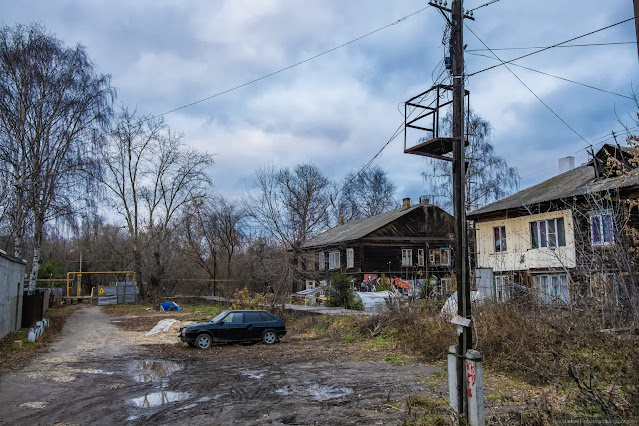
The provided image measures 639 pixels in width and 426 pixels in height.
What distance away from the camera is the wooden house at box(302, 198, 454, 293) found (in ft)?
126

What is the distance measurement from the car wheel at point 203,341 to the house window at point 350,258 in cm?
2387

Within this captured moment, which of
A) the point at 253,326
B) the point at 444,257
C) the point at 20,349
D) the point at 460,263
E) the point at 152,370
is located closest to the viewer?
the point at 460,263

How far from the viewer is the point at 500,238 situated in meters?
27.4

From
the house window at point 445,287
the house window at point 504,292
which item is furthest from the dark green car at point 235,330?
the house window at point 504,292

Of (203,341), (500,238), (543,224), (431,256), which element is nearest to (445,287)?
(543,224)

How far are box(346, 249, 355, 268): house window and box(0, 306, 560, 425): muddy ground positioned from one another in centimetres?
2331

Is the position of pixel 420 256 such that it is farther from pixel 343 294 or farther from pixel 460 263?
pixel 460 263

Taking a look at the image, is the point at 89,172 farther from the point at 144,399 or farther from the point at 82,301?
the point at 82,301

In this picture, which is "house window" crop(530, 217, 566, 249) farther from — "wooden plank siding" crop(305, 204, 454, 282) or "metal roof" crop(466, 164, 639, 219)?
"wooden plank siding" crop(305, 204, 454, 282)

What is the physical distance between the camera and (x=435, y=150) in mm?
7574

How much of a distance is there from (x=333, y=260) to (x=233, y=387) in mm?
32805

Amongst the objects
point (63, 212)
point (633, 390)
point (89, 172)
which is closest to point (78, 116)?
point (89, 172)

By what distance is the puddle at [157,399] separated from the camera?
854cm

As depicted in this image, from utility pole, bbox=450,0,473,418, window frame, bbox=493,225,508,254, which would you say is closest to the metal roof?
window frame, bbox=493,225,508,254
